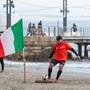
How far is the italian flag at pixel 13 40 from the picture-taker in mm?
15996

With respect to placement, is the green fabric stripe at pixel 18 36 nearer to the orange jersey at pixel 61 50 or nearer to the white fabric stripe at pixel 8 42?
the white fabric stripe at pixel 8 42

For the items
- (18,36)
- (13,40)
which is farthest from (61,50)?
(13,40)

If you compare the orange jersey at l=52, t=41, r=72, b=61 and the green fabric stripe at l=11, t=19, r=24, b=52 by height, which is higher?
the green fabric stripe at l=11, t=19, r=24, b=52

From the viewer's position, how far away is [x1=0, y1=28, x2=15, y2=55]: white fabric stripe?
16.2 meters

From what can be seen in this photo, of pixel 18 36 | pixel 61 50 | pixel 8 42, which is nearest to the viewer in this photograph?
pixel 61 50

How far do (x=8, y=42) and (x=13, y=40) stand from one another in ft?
1.01

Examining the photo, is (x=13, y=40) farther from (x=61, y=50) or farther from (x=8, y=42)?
(x=61, y=50)

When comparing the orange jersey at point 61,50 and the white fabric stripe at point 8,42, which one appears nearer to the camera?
the orange jersey at point 61,50

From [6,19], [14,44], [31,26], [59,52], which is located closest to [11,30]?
[14,44]

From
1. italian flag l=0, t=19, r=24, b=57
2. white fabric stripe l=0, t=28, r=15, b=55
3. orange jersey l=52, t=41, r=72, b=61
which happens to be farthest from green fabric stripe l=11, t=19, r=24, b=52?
orange jersey l=52, t=41, r=72, b=61

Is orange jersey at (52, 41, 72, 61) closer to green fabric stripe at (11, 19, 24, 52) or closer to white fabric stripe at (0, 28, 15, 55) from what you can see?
green fabric stripe at (11, 19, 24, 52)

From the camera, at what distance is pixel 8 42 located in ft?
54.0

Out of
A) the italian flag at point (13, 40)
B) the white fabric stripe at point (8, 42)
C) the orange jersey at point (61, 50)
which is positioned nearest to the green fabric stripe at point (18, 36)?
the italian flag at point (13, 40)

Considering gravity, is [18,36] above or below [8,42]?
above
